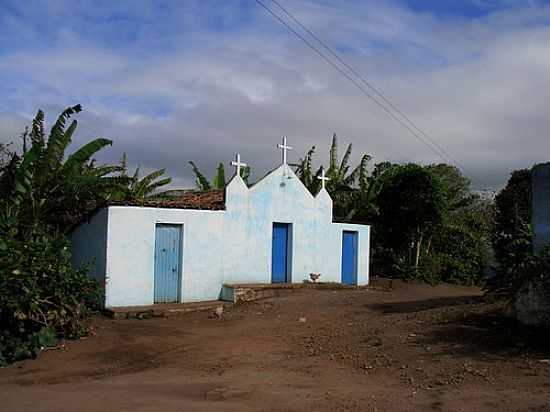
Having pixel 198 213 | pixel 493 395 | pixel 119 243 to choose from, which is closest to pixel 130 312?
pixel 119 243

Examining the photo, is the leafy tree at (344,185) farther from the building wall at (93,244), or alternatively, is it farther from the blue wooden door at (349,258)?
the building wall at (93,244)

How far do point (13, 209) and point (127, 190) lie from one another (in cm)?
330

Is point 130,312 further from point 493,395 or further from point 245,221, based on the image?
point 493,395

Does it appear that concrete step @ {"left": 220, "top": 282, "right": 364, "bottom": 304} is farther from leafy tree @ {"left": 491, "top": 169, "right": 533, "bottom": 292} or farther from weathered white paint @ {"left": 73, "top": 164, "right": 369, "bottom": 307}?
leafy tree @ {"left": 491, "top": 169, "right": 533, "bottom": 292}

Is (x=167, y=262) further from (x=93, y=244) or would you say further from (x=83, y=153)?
(x=83, y=153)

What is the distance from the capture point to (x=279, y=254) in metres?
19.0

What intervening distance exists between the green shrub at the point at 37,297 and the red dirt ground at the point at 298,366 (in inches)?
15.2

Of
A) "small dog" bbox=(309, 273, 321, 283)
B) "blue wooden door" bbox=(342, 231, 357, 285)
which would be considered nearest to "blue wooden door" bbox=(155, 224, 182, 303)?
"small dog" bbox=(309, 273, 321, 283)

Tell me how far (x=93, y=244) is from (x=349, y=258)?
950 cm

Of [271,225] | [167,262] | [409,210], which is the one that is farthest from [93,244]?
[409,210]

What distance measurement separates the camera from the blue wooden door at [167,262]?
15781mm

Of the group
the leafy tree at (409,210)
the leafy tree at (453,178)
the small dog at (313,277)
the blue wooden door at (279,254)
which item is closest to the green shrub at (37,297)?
the blue wooden door at (279,254)

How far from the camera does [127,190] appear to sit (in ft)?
54.8

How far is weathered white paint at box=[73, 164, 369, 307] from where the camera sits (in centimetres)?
1501
